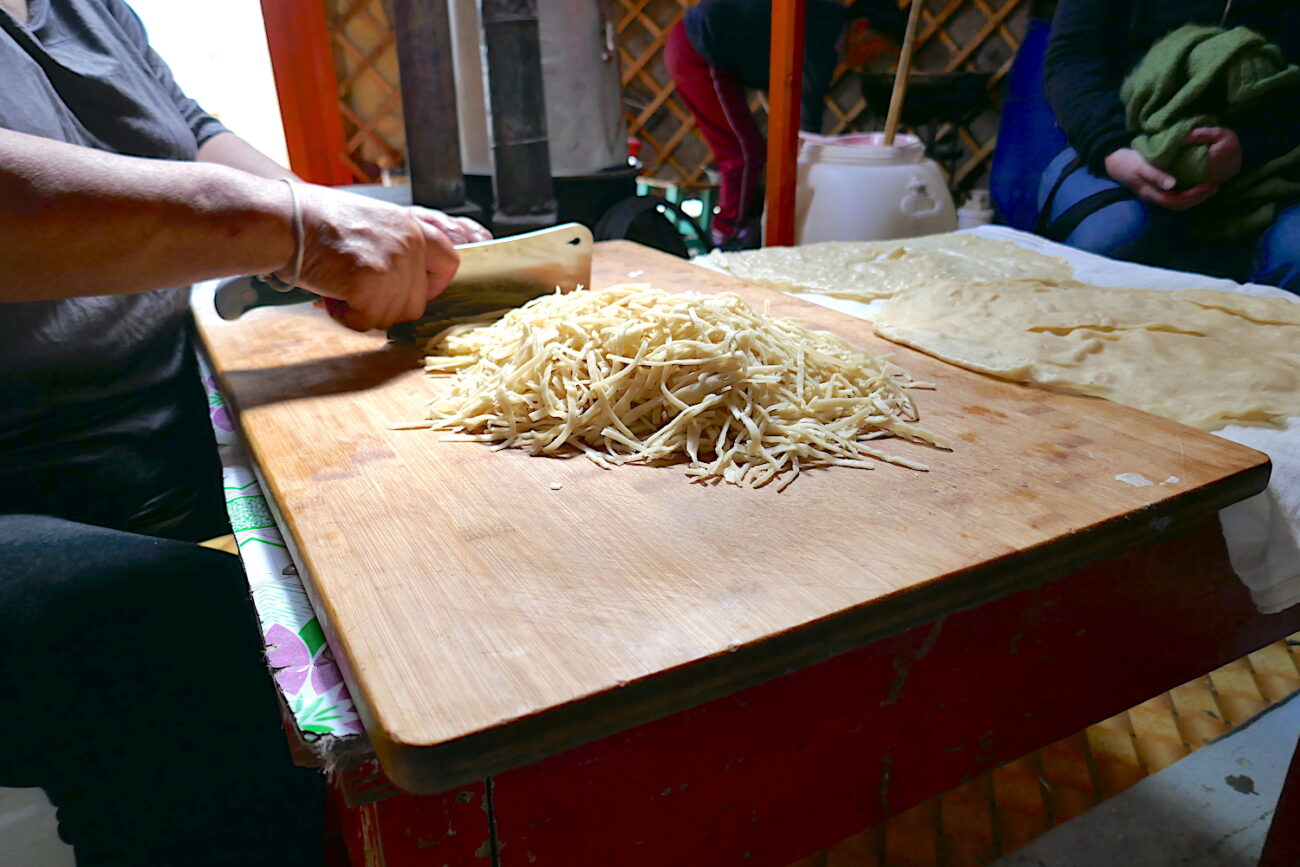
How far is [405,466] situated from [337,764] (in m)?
0.27

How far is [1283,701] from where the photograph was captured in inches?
48.0

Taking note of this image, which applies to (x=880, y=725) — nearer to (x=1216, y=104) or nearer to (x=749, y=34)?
(x=1216, y=104)

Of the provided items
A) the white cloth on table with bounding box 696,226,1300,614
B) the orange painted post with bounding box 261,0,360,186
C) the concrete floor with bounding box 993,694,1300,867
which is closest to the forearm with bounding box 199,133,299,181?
the white cloth on table with bounding box 696,226,1300,614

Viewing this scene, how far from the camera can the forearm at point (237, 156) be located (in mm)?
1082

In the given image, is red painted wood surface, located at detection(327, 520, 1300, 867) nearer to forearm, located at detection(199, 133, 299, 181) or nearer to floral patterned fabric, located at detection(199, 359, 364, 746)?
floral patterned fabric, located at detection(199, 359, 364, 746)

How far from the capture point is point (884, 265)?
139 cm

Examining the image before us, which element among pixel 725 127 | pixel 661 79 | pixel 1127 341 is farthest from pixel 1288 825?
pixel 661 79

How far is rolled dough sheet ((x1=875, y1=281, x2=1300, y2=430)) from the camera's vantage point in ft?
2.57

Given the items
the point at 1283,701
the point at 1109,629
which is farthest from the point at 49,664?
the point at 1283,701

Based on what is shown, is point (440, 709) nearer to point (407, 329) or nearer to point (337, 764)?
point (337, 764)

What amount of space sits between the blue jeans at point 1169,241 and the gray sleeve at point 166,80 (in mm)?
1480

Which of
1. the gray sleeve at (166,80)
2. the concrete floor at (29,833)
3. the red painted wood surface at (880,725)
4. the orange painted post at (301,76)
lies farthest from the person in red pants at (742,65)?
the concrete floor at (29,833)

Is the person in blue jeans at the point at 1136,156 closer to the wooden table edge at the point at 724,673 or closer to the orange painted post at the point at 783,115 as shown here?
the orange painted post at the point at 783,115

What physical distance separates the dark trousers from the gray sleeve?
653mm
